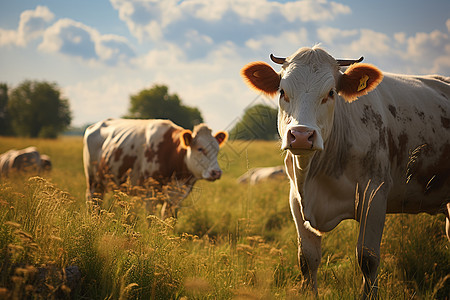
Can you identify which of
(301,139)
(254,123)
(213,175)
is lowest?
(213,175)

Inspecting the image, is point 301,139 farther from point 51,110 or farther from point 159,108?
point 51,110

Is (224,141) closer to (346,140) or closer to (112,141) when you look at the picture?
(112,141)

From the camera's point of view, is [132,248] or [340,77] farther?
[340,77]

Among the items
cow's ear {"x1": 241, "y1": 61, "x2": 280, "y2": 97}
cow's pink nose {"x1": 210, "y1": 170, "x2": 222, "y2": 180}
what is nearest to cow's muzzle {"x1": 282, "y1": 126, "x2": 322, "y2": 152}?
cow's ear {"x1": 241, "y1": 61, "x2": 280, "y2": 97}

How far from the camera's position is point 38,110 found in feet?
153

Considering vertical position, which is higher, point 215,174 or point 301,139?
point 301,139

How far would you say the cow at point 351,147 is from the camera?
286 cm

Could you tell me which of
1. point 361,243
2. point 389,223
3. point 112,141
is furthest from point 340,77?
point 112,141

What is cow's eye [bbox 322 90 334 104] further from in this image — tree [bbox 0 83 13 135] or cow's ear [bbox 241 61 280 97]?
tree [bbox 0 83 13 135]

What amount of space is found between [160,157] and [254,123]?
2.04 meters

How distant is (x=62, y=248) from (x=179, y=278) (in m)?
0.93

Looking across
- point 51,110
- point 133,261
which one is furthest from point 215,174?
point 51,110

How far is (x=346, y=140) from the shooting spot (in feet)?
10.2

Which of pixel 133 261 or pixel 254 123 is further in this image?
pixel 254 123
